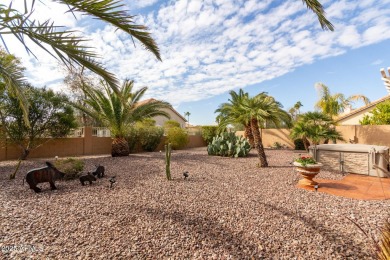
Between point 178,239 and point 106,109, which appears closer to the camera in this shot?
point 178,239

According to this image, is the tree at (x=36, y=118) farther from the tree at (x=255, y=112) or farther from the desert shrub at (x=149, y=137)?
the tree at (x=255, y=112)

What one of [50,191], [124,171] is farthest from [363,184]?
[50,191]

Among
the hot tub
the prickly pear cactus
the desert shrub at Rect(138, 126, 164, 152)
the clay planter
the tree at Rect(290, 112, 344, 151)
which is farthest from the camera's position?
the desert shrub at Rect(138, 126, 164, 152)

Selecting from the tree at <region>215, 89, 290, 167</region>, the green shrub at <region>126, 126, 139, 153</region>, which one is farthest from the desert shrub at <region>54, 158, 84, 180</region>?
the green shrub at <region>126, 126, 139, 153</region>

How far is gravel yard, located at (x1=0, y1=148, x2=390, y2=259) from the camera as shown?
2.83 m

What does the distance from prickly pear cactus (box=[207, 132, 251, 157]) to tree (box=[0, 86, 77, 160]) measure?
8003mm

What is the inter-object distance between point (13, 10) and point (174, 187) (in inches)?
179

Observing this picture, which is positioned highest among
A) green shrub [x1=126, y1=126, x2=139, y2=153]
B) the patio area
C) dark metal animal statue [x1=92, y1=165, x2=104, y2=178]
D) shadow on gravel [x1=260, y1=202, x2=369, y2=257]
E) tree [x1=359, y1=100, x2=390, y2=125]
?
tree [x1=359, y1=100, x2=390, y2=125]

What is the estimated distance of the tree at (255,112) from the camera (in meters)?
8.68

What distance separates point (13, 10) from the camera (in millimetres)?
2553

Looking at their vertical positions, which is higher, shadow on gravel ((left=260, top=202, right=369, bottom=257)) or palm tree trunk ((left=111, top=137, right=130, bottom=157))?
palm tree trunk ((left=111, top=137, right=130, bottom=157))

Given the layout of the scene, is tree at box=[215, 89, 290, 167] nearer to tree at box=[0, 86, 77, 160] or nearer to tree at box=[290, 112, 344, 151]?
tree at box=[290, 112, 344, 151]

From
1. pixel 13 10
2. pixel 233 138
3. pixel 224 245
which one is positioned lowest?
pixel 224 245

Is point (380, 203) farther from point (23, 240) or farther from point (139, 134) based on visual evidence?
point (139, 134)
